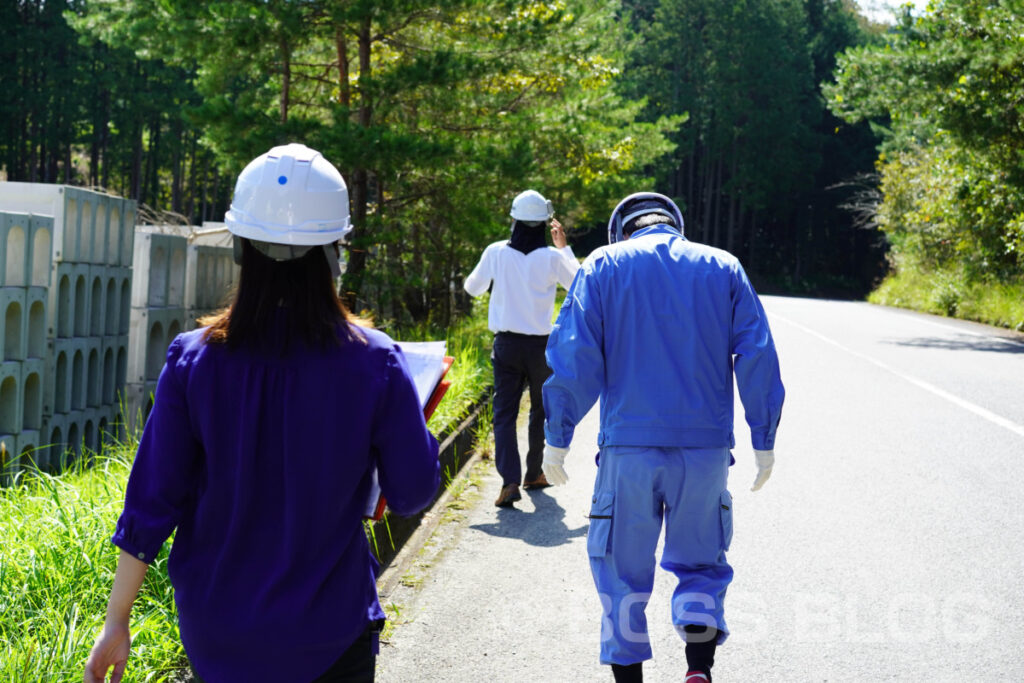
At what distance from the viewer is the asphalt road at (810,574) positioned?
4.46m

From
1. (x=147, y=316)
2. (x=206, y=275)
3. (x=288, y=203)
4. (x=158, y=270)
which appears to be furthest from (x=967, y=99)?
(x=288, y=203)

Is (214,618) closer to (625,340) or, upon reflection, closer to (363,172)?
(625,340)

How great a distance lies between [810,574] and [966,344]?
13423mm

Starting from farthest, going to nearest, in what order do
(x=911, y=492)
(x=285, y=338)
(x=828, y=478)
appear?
1. (x=828, y=478)
2. (x=911, y=492)
3. (x=285, y=338)

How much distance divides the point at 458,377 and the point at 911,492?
4484 millimetres

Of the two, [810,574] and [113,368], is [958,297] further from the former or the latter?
[810,574]

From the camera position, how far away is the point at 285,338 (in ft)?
6.98

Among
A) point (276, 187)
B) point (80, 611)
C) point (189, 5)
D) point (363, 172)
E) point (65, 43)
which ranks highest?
point (65, 43)

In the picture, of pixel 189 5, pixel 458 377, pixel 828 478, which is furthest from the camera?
pixel 189 5

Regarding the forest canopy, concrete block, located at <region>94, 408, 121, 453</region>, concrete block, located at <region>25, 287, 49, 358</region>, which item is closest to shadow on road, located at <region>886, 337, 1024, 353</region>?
the forest canopy

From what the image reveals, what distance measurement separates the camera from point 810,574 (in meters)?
5.63

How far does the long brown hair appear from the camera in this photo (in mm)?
2141

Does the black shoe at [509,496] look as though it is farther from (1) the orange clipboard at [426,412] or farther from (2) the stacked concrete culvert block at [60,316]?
(1) the orange clipboard at [426,412]

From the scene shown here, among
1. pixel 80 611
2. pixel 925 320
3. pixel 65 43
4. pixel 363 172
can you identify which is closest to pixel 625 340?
pixel 80 611
